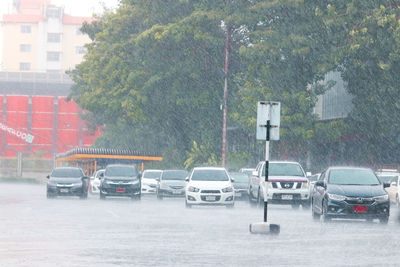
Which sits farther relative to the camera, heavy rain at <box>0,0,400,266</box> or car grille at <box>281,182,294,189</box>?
car grille at <box>281,182,294,189</box>

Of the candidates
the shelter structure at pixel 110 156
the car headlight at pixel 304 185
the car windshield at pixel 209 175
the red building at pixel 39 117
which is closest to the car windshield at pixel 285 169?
the car headlight at pixel 304 185

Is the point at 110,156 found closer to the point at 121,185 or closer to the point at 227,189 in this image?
the point at 121,185

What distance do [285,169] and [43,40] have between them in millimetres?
120996

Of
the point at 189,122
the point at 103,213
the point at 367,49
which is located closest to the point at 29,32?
the point at 189,122

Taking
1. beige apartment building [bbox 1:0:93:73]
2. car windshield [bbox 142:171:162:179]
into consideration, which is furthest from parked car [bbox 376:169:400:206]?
beige apartment building [bbox 1:0:93:73]

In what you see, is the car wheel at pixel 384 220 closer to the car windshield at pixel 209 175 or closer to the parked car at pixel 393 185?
the car windshield at pixel 209 175

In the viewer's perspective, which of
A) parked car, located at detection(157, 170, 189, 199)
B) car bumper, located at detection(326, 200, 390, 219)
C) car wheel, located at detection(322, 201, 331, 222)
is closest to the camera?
car bumper, located at detection(326, 200, 390, 219)

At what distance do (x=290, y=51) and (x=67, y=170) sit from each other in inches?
543

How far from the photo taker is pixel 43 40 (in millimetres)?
151250

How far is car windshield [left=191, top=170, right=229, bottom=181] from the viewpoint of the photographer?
3566 cm

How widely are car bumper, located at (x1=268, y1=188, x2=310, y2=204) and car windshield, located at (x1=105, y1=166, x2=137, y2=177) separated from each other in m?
10.8

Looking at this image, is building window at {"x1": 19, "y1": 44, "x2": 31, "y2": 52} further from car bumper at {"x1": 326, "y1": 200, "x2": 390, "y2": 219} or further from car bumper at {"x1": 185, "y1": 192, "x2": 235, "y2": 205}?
car bumper at {"x1": 326, "y1": 200, "x2": 390, "y2": 219}

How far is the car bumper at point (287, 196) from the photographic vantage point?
33.7 meters

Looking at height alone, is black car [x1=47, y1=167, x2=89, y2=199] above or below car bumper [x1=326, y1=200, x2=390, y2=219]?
below
